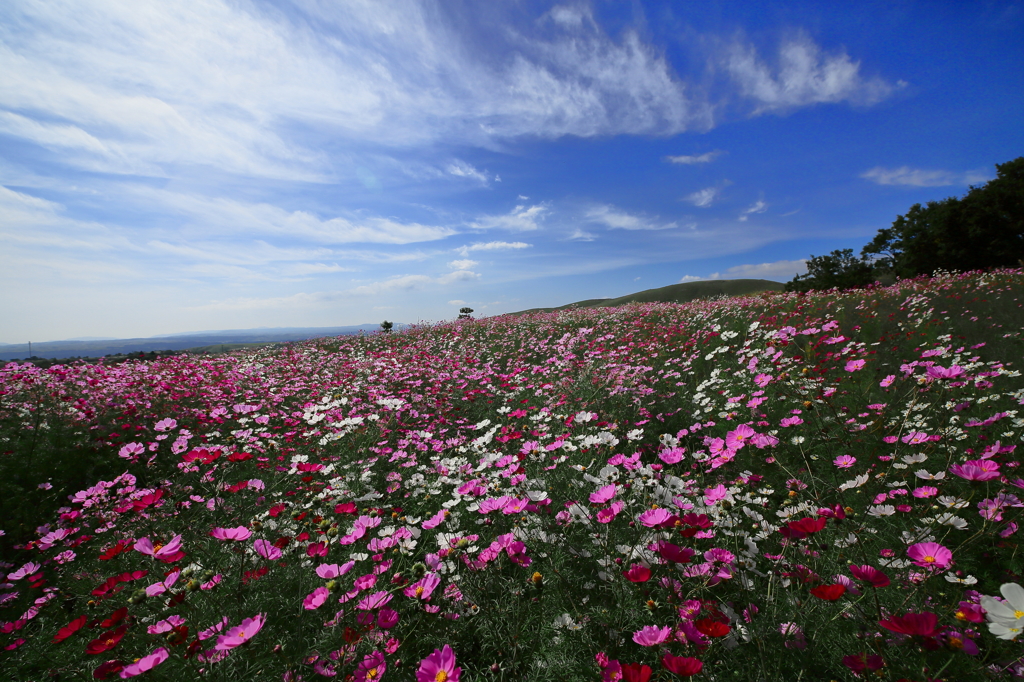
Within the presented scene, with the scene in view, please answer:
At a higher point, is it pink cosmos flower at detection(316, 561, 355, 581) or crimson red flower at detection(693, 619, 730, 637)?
crimson red flower at detection(693, 619, 730, 637)

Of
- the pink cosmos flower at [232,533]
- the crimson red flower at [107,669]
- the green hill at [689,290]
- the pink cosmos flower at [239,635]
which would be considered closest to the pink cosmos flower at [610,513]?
the pink cosmos flower at [239,635]

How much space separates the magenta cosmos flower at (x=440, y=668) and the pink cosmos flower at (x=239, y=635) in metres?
0.48

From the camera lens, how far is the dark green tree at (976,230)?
2097 centimetres

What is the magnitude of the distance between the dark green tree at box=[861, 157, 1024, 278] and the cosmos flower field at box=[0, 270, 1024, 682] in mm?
25470

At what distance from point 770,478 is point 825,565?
1.21 m

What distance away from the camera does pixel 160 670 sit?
1.36 metres

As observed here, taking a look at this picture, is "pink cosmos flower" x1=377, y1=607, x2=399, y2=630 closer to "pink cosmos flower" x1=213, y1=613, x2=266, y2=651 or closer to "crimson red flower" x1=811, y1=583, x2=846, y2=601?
"pink cosmos flower" x1=213, y1=613, x2=266, y2=651

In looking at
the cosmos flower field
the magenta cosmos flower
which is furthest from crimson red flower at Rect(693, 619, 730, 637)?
the magenta cosmos flower

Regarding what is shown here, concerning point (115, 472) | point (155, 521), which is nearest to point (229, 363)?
point (115, 472)

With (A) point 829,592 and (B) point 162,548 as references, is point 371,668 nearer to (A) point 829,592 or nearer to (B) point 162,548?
(B) point 162,548

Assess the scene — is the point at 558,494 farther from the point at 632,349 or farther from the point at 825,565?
the point at 632,349

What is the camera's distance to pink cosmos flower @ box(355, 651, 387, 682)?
116cm

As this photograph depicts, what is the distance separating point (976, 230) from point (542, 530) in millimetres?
32142

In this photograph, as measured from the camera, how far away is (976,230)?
69.2 ft
